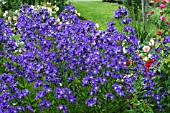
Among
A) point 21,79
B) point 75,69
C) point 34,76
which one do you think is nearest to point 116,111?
point 75,69


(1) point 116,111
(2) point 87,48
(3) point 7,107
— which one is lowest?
(1) point 116,111

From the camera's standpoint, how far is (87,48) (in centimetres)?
507

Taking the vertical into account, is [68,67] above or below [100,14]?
above

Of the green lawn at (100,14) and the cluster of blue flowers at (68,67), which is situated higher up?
the cluster of blue flowers at (68,67)

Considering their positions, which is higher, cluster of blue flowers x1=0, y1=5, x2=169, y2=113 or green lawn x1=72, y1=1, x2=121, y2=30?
cluster of blue flowers x1=0, y1=5, x2=169, y2=113

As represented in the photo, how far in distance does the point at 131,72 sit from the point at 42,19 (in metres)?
1.73

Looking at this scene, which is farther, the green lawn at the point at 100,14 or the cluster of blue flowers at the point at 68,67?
the green lawn at the point at 100,14

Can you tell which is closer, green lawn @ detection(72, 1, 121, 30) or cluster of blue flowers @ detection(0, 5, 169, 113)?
cluster of blue flowers @ detection(0, 5, 169, 113)

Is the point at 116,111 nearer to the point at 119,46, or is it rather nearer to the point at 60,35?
the point at 119,46

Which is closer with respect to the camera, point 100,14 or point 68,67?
point 68,67

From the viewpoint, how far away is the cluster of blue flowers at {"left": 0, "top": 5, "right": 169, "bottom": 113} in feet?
15.0

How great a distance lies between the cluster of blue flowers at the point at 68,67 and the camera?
4566mm

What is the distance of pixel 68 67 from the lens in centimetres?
527

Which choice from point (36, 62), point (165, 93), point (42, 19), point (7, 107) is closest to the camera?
point (7, 107)
